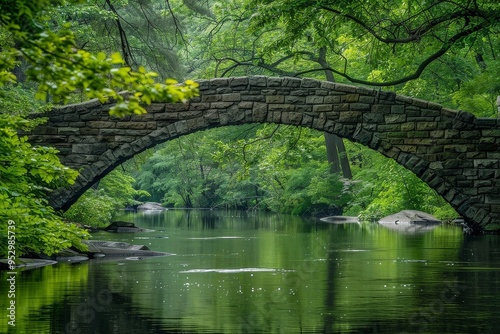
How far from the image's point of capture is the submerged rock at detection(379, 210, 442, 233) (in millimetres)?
29152

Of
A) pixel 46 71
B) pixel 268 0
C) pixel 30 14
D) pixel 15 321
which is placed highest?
pixel 268 0

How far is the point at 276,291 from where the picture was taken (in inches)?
465

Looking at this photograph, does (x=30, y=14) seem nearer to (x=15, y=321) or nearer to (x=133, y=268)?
(x=15, y=321)

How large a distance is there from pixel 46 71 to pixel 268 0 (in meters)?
13.3

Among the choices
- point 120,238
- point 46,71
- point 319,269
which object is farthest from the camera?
point 120,238

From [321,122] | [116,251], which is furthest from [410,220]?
[116,251]

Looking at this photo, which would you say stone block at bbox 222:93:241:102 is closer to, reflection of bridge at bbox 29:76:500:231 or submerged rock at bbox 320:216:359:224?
reflection of bridge at bbox 29:76:500:231

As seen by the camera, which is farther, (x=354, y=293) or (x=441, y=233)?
(x=441, y=233)

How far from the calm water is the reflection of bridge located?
1432mm

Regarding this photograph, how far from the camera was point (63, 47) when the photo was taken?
18.9 ft

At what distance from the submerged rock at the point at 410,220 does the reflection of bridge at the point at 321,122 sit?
8271mm

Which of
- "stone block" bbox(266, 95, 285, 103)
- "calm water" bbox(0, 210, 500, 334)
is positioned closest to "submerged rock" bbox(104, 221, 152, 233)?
"calm water" bbox(0, 210, 500, 334)

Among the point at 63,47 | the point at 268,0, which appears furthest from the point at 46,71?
the point at 268,0

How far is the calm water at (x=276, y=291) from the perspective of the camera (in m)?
9.08
